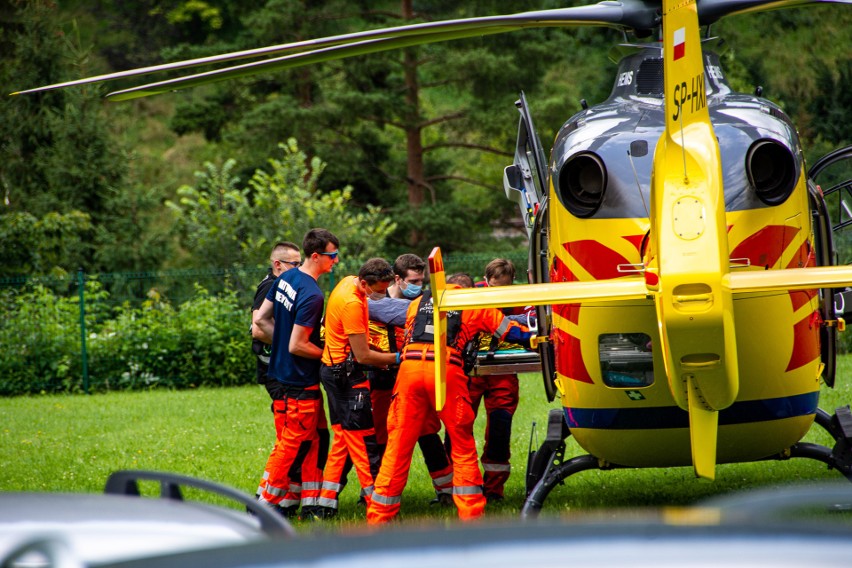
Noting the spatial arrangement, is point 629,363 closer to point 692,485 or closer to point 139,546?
point 692,485

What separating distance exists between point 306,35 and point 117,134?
6856 mm

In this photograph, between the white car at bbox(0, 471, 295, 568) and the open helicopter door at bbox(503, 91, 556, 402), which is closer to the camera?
the white car at bbox(0, 471, 295, 568)

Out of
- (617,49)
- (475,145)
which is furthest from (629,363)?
(475,145)

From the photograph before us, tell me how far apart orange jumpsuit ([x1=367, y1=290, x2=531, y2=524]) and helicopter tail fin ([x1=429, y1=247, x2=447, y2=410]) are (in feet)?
5.37

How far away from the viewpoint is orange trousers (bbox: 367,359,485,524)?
7.23m

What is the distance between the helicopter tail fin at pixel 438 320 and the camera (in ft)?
16.9

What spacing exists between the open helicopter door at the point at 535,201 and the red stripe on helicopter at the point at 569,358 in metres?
0.33

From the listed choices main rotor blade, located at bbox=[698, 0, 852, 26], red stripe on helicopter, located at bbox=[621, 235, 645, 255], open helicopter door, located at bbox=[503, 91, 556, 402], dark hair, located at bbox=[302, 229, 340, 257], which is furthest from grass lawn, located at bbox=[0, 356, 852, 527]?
main rotor blade, located at bbox=[698, 0, 852, 26]

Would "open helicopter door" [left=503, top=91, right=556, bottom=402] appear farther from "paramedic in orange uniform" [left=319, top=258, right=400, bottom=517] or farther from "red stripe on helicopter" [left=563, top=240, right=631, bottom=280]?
"paramedic in orange uniform" [left=319, top=258, right=400, bottom=517]

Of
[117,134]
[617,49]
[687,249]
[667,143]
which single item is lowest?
[687,249]

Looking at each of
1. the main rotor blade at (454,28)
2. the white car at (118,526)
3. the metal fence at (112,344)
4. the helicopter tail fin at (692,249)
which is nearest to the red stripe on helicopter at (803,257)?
the helicopter tail fin at (692,249)

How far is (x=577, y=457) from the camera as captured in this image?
279 inches

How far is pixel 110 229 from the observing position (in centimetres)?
2745

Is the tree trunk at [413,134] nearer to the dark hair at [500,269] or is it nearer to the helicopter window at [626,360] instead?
the dark hair at [500,269]
